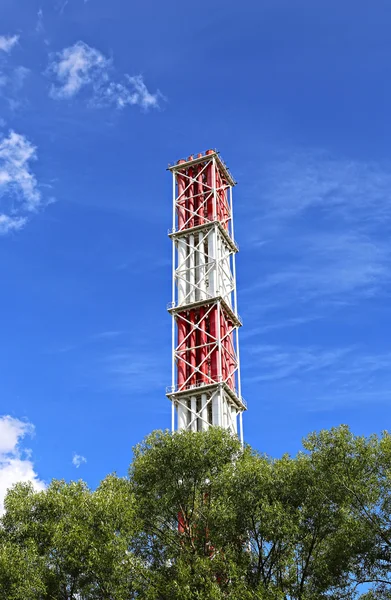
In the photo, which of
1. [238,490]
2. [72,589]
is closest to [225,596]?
[238,490]

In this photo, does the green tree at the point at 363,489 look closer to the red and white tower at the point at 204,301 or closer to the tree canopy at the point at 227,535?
the tree canopy at the point at 227,535

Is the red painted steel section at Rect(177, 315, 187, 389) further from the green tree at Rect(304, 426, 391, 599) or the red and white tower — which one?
the green tree at Rect(304, 426, 391, 599)

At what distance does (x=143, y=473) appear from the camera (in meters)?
45.1

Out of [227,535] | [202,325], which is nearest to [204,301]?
[202,325]

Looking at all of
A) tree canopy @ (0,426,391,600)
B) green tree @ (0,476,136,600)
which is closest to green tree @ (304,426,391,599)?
tree canopy @ (0,426,391,600)

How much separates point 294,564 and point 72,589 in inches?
496

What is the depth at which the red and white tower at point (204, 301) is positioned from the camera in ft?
231

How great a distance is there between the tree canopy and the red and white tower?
22.6 metres

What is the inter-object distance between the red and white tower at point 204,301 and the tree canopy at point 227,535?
22.6 meters

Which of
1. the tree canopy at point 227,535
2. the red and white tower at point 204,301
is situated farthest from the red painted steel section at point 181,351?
the tree canopy at point 227,535

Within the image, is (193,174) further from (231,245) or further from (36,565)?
(36,565)

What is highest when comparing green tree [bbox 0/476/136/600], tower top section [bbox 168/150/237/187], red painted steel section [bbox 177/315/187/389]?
tower top section [bbox 168/150/237/187]

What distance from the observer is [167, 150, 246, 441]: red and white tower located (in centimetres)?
7038

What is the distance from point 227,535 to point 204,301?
120 ft
